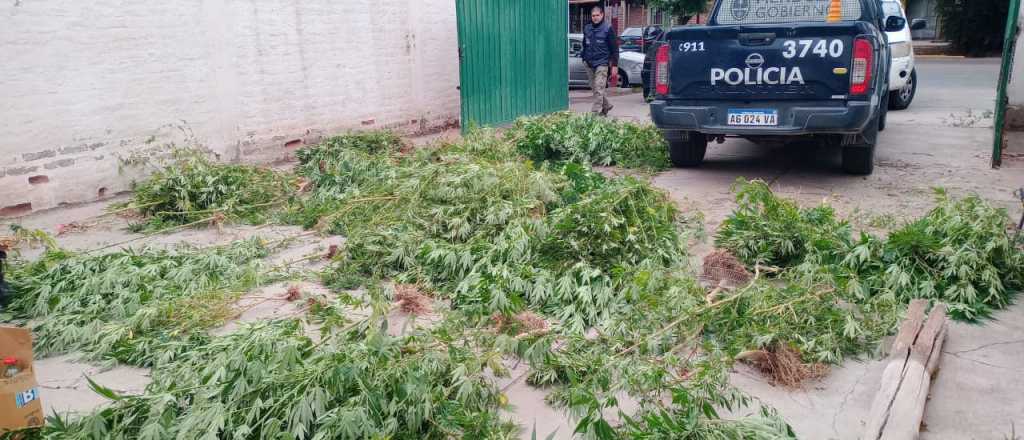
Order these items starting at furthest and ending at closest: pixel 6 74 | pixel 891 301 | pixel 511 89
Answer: pixel 511 89
pixel 6 74
pixel 891 301

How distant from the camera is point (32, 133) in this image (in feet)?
22.6

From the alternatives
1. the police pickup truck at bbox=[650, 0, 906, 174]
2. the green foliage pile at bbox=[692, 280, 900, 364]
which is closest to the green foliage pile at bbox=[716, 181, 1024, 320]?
the green foliage pile at bbox=[692, 280, 900, 364]

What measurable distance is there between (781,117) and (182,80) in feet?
20.5

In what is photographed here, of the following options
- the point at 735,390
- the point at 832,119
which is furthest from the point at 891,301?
the point at 832,119

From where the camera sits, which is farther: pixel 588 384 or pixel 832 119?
pixel 832 119

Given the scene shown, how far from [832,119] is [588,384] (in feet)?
16.0

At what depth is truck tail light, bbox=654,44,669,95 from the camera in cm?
784

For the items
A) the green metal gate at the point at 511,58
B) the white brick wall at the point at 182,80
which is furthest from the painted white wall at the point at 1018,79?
the white brick wall at the point at 182,80

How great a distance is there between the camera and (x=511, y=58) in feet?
40.9

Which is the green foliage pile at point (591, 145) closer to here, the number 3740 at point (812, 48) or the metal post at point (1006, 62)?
the number 3740 at point (812, 48)

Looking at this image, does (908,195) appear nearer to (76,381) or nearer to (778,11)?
(778,11)

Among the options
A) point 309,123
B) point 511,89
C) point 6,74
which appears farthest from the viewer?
point 511,89

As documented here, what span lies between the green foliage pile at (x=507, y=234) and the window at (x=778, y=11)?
3.26 meters

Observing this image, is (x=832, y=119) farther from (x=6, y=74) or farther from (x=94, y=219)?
(x=6, y=74)
